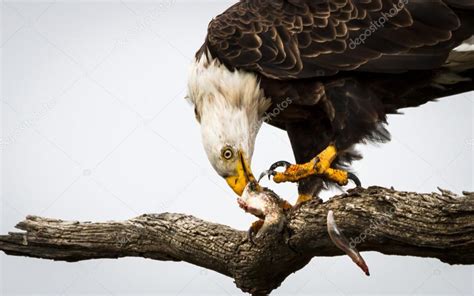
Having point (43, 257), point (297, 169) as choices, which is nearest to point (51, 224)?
point (43, 257)

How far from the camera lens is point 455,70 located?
19.6 feet

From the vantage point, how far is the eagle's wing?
5715mm

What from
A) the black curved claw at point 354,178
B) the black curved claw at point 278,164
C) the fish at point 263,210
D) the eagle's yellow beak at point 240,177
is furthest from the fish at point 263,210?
the black curved claw at point 354,178

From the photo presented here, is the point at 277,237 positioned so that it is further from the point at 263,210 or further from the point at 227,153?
the point at 227,153

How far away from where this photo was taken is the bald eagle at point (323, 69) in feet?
18.7

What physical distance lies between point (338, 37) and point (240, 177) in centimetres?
127

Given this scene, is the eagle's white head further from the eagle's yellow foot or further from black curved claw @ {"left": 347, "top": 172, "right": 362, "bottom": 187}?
black curved claw @ {"left": 347, "top": 172, "right": 362, "bottom": 187}

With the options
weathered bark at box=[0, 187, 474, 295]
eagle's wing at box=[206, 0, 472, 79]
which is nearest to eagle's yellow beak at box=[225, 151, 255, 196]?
weathered bark at box=[0, 187, 474, 295]

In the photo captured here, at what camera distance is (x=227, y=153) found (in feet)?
18.9

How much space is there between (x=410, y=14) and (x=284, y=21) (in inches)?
36.8

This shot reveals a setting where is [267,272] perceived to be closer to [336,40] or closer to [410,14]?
[336,40]

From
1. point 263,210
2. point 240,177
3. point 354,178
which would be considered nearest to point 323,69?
point 354,178

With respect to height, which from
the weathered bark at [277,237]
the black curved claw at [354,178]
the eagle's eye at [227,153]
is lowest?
the black curved claw at [354,178]

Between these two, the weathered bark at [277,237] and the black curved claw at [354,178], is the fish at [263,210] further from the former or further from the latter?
the black curved claw at [354,178]
